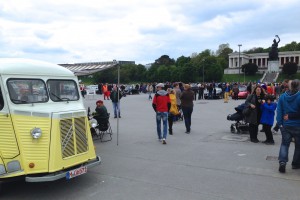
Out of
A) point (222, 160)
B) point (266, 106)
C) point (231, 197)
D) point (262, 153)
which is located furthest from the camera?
point (266, 106)

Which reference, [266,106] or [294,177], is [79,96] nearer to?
[294,177]

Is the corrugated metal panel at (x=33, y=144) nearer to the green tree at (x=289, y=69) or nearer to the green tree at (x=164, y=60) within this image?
the green tree at (x=289, y=69)

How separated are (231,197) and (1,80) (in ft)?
15.1

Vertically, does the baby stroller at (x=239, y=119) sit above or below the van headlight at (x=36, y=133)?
below

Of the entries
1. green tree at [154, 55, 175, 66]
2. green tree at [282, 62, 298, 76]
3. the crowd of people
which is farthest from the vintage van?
green tree at [154, 55, 175, 66]

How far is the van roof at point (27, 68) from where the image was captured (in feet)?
20.3

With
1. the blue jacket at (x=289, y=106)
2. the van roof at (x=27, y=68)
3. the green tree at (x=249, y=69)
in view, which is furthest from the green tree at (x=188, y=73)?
the van roof at (x=27, y=68)

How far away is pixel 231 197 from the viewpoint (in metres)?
5.63

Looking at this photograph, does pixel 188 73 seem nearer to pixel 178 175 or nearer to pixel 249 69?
pixel 249 69

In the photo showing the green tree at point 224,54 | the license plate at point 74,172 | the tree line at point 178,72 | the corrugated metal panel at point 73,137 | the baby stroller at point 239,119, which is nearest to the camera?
the license plate at point 74,172

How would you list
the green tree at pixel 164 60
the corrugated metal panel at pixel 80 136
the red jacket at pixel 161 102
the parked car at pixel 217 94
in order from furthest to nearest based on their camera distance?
the green tree at pixel 164 60 → the parked car at pixel 217 94 → the red jacket at pixel 161 102 → the corrugated metal panel at pixel 80 136

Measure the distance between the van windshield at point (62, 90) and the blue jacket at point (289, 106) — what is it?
15.0 ft

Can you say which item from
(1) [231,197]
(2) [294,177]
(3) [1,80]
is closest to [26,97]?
(3) [1,80]

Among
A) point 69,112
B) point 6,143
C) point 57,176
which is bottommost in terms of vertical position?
point 57,176
